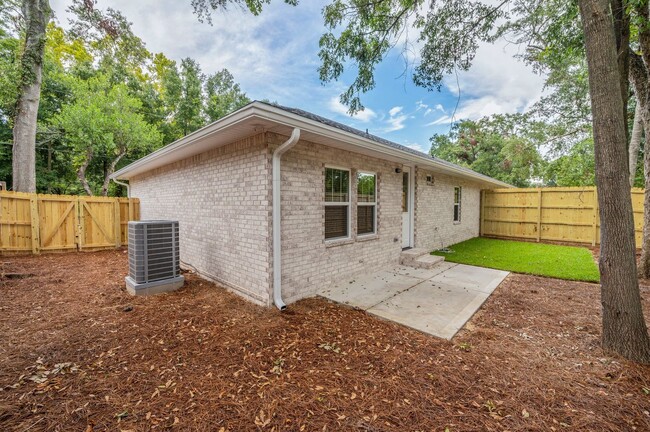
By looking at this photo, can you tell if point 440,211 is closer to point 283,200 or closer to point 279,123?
point 283,200

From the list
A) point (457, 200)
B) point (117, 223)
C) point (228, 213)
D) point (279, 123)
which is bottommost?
point (117, 223)

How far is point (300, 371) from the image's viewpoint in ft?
8.32

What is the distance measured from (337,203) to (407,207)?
318cm

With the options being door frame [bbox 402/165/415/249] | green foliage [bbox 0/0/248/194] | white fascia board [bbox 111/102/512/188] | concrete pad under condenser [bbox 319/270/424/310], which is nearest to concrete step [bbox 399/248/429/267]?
door frame [bbox 402/165/415/249]

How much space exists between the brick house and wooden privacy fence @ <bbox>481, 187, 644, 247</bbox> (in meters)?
6.82

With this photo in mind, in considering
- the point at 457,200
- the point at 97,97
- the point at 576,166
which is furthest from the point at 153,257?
the point at 576,166

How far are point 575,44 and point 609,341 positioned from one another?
191 inches

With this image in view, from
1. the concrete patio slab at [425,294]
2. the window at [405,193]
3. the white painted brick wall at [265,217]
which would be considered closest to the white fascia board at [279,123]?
the white painted brick wall at [265,217]

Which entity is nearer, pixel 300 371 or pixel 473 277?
pixel 300 371

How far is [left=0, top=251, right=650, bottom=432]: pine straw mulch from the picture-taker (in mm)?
1962

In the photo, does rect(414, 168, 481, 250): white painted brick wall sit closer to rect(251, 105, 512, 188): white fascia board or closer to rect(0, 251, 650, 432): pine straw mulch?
rect(251, 105, 512, 188): white fascia board

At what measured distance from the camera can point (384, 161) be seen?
6.13m

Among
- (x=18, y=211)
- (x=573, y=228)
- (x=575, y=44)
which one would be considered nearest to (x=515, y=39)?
(x=575, y=44)

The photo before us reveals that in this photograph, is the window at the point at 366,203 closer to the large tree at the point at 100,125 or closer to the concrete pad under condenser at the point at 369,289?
Answer: the concrete pad under condenser at the point at 369,289
